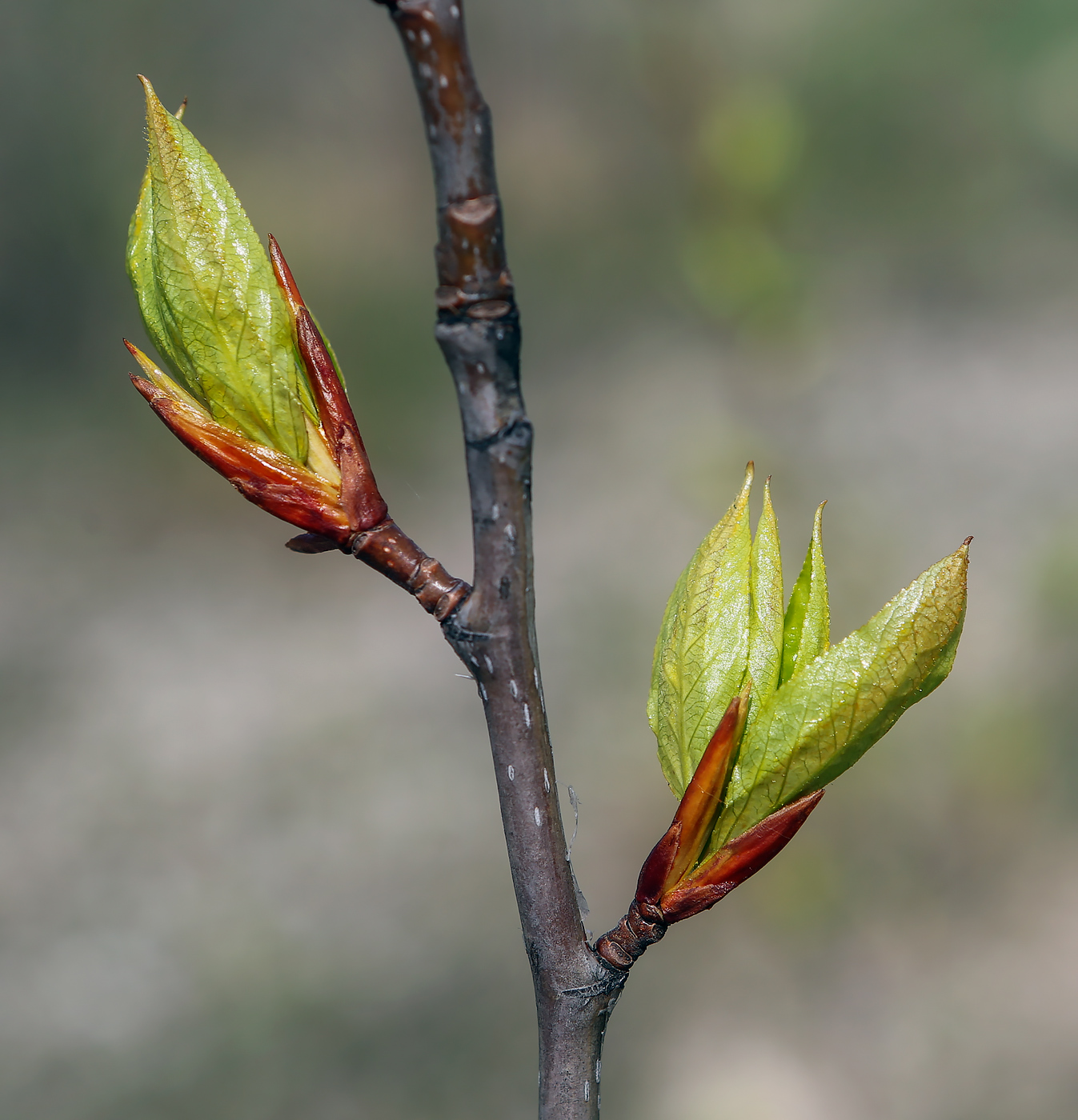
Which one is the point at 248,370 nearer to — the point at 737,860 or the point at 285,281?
the point at 285,281

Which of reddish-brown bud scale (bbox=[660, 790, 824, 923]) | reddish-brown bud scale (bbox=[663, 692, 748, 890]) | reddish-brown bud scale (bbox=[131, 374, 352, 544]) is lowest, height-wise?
reddish-brown bud scale (bbox=[660, 790, 824, 923])

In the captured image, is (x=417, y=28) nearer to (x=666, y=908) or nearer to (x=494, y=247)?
(x=494, y=247)

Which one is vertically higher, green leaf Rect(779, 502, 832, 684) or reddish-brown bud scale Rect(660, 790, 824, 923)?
green leaf Rect(779, 502, 832, 684)

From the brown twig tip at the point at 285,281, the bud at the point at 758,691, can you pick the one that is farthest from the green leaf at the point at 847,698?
the brown twig tip at the point at 285,281

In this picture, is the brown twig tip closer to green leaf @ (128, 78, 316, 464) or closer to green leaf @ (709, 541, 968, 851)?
green leaf @ (128, 78, 316, 464)

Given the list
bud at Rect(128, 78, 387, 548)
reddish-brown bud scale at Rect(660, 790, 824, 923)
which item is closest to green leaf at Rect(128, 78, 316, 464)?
bud at Rect(128, 78, 387, 548)

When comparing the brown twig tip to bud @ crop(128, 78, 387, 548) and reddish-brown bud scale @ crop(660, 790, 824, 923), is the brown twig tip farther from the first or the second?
reddish-brown bud scale @ crop(660, 790, 824, 923)

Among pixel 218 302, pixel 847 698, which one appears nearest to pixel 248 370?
pixel 218 302
